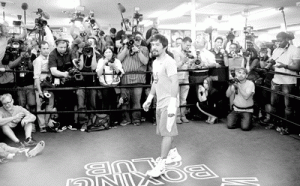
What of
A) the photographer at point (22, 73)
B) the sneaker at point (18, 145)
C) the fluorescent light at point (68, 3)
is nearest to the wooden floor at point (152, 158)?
the sneaker at point (18, 145)

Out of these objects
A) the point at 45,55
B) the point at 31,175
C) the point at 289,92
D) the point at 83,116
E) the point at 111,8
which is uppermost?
the point at 111,8

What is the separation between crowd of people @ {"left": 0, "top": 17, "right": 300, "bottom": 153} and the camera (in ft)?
15.8

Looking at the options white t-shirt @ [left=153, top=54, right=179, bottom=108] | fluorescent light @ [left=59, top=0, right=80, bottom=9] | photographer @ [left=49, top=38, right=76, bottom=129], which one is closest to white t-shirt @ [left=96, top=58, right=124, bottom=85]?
photographer @ [left=49, top=38, right=76, bottom=129]

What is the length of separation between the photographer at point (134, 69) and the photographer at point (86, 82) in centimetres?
50

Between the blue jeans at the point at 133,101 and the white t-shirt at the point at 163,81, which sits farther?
the blue jeans at the point at 133,101

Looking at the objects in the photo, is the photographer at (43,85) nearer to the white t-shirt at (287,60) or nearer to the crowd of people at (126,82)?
the crowd of people at (126,82)

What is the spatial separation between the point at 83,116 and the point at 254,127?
306 cm

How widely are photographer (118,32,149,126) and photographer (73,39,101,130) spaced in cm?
50

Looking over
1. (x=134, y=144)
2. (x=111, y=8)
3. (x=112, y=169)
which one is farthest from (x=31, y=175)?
(x=111, y=8)

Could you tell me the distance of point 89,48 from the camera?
198 inches

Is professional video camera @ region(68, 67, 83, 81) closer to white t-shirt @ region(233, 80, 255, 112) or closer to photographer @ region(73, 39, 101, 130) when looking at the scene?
photographer @ region(73, 39, 101, 130)

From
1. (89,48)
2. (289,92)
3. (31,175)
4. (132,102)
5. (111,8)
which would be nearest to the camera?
(31,175)

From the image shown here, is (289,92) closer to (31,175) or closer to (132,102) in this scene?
(132,102)

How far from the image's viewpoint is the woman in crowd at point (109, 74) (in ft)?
16.2
